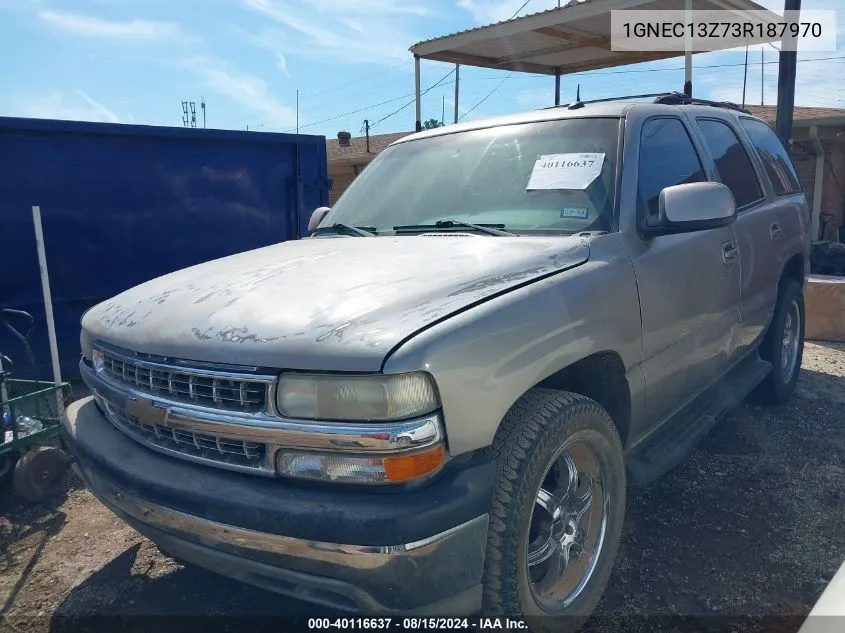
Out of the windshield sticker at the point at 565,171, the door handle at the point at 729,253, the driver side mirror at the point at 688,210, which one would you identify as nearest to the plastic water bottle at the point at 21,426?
the windshield sticker at the point at 565,171

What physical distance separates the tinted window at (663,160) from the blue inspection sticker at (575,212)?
0.29 meters

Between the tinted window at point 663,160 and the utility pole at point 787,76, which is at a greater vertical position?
the utility pole at point 787,76

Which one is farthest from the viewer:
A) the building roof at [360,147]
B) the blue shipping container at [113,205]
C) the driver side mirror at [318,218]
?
the building roof at [360,147]

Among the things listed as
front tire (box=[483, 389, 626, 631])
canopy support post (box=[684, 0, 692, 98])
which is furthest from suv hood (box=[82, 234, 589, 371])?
canopy support post (box=[684, 0, 692, 98])

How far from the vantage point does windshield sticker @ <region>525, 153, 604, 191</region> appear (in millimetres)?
2814

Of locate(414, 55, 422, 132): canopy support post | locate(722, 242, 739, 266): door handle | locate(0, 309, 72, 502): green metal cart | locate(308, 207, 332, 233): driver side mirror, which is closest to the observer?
locate(722, 242, 739, 266): door handle

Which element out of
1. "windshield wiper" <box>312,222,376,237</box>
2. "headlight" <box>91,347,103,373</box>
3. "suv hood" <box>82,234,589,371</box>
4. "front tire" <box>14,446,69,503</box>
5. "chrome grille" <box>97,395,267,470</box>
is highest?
"windshield wiper" <box>312,222,376,237</box>

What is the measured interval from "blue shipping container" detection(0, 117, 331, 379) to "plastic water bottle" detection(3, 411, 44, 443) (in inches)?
67.9

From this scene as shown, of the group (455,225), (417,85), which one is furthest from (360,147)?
(455,225)

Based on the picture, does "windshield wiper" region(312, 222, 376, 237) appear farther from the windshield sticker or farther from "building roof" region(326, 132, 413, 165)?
"building roof" region(326, 132, 413, 165)

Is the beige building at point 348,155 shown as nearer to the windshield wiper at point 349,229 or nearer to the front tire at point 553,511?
the windshield wiper at point 349,229

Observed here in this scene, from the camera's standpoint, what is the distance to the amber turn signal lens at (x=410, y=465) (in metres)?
1.77

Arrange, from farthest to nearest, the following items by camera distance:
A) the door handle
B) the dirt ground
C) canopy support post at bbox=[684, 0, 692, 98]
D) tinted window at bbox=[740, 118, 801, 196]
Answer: canopy support post at bbox=[684, 0, 692, 98] → tinted window at bbox=[740, 118, 801, 196] → the door handle → the dirt ground

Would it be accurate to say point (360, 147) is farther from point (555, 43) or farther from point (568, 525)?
point (568, 525)
